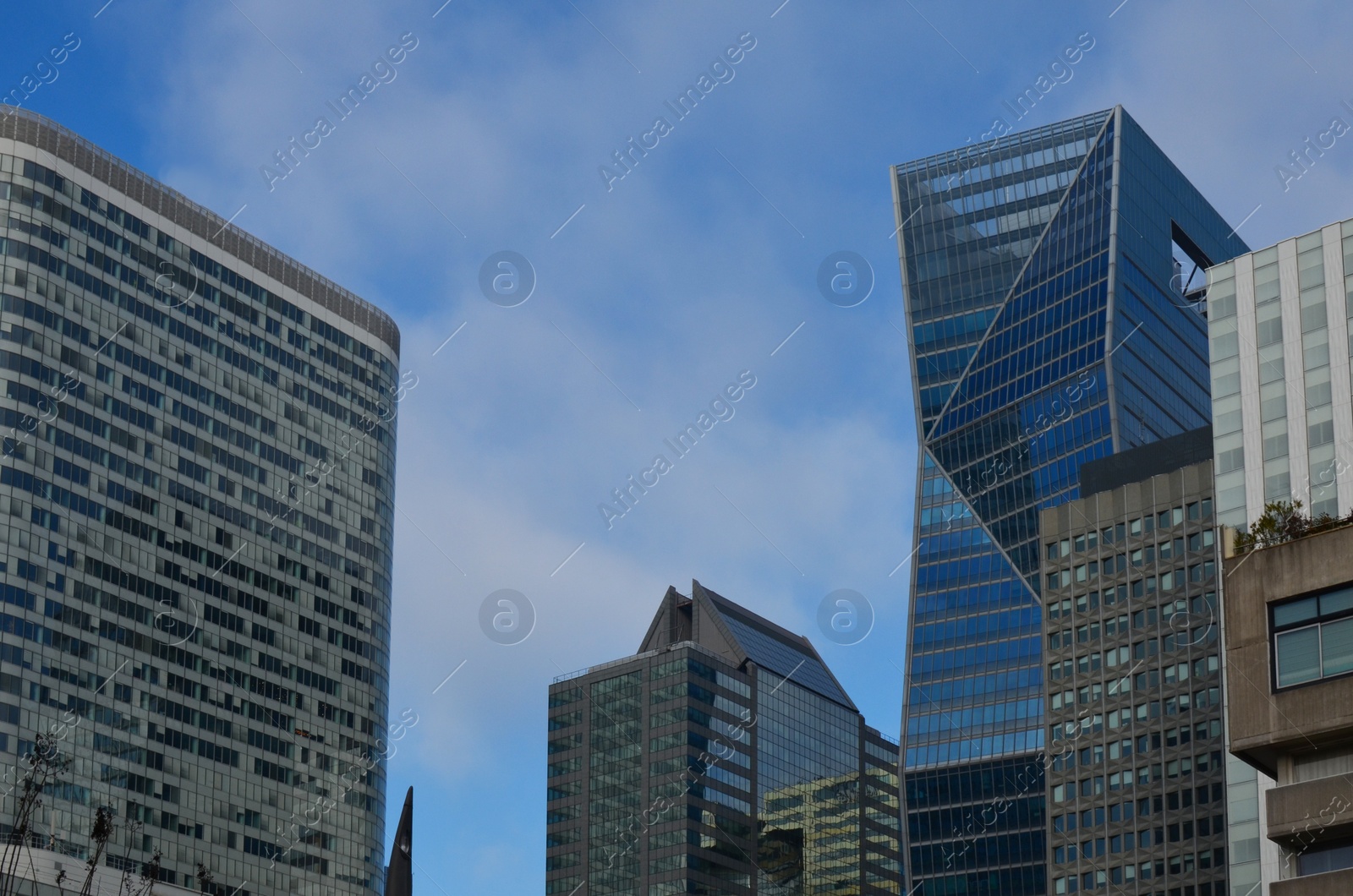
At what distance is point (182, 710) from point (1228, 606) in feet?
465

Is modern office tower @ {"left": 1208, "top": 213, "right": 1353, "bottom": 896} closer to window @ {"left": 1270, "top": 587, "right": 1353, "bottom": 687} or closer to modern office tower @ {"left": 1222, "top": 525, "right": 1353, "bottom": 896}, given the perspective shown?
modern office tower @ {"left": 1222, "top": 525, "right": 1353, "bottom": 896}

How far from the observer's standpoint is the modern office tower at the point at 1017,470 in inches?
6845

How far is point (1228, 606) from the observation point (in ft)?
122

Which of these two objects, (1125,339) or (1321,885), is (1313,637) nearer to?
(1321,885)

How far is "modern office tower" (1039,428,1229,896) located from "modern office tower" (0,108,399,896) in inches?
2937

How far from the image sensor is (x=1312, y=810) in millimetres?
35531

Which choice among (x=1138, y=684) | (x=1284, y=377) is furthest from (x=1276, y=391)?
(x=1138, y=684)

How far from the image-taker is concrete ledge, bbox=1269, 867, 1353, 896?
34.2 m

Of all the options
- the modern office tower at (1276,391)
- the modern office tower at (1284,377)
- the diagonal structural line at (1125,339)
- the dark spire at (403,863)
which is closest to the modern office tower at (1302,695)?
the dark spire at (403,863)

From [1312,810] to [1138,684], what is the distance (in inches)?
4276

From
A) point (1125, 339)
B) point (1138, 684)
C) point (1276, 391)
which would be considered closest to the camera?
point (1276, 391)

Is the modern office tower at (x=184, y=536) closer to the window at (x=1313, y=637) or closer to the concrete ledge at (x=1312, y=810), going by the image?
the concrete ledge at (x=1312, y=810)

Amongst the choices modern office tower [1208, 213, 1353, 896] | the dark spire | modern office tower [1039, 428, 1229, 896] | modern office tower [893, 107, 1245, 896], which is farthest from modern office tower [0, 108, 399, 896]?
the dark spire

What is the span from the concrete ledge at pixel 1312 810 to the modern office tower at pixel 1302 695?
0.02 metres
